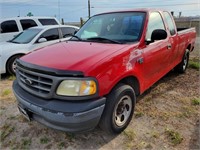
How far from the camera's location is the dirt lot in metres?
2.81

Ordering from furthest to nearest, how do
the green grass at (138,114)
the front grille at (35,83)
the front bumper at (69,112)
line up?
1. the green grass at (138,114)
2. the front grille at (35,83)
3. the front bumper at (69,112)

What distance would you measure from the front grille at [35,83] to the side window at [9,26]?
7.39m

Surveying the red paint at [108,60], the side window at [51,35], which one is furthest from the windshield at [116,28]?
the side window at [51,35]

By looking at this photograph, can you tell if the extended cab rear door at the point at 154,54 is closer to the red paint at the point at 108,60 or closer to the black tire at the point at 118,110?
the red paint at the point at 108,60

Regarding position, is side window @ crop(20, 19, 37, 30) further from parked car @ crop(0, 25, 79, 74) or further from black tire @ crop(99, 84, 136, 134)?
black tire @ crop(99, 84, 136, 134)

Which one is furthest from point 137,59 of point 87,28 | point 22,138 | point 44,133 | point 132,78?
point 22,138

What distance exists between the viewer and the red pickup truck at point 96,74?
2.36 metres

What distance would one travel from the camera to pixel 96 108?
2389 millimetres

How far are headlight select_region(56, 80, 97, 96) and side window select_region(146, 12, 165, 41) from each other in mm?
1590

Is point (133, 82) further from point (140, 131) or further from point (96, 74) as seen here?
point (96, 74)

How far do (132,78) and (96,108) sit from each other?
39.0 inches

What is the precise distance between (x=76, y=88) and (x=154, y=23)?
228cm

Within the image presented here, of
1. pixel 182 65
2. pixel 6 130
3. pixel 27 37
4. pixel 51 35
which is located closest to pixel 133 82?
pixel 6 130

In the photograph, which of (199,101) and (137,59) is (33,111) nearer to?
(137,59)
